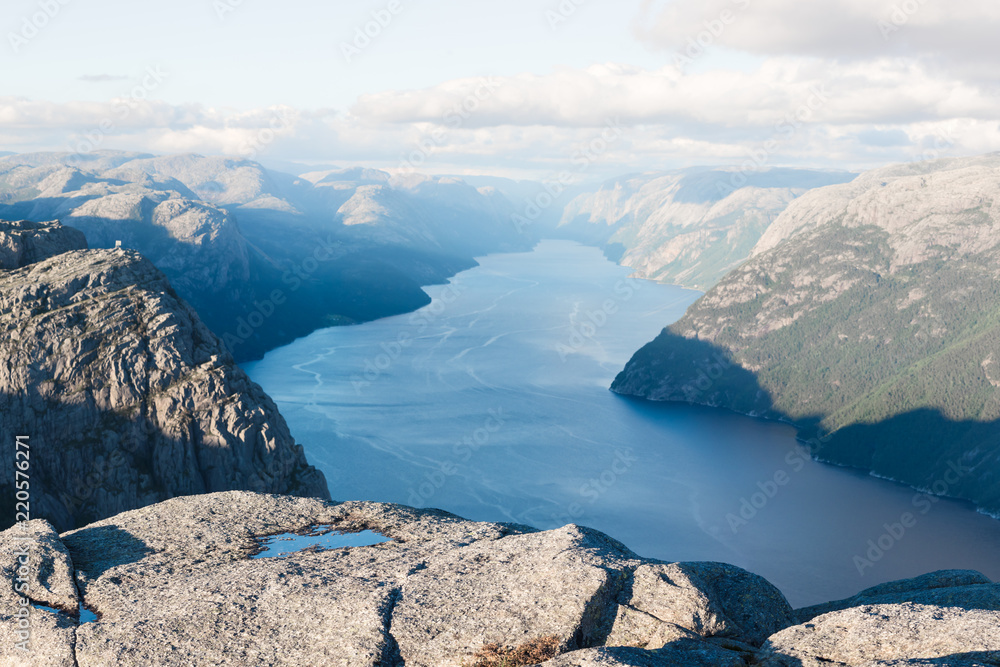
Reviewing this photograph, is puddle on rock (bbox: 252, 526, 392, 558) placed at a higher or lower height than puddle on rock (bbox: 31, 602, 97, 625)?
lower

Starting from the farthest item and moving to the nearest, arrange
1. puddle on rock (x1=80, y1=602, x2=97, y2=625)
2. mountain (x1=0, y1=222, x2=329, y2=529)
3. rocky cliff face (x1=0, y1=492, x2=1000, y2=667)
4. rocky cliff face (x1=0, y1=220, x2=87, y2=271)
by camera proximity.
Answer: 1. rocky cliff face (x1=0, y1=220, x2=87, y2=271)
2. mountain (x1=0, y1=222, x2=329, y2=529)
3. puddle on rock (x1=80, y1=602, x2=97, y2=625)
4. rocky cliff face (x1=0, y1=492, x2=1000, y2=667)

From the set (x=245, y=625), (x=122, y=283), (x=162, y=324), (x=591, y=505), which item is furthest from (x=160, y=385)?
(x=591, y=505)

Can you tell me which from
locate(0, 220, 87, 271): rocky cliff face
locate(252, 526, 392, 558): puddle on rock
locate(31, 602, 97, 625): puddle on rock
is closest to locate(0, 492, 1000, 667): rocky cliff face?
locate(31, 602, 97, 625): puddle on rock

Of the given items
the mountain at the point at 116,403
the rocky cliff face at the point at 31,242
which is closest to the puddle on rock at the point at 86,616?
the mountain at the point at 116,403

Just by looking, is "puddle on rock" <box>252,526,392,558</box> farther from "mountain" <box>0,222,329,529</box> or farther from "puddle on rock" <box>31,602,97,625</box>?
"mountain" <box>0,222,329,529</box>

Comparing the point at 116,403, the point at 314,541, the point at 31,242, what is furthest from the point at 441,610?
the point at 31,242
